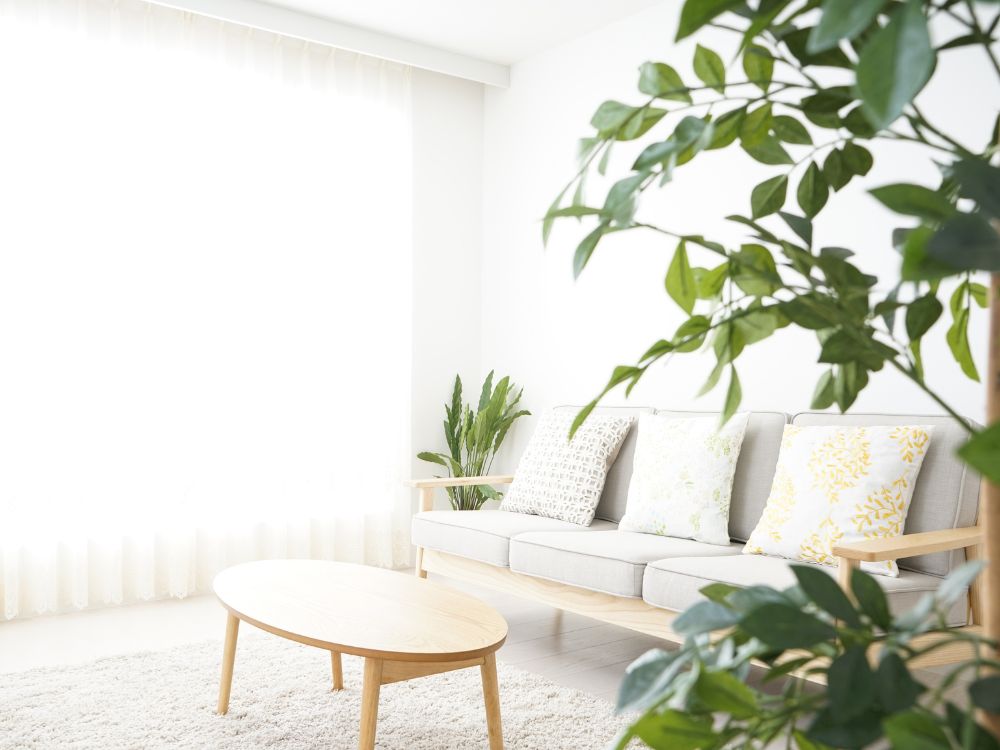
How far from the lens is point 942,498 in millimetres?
2854

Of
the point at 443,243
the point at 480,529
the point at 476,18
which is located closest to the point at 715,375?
the point at 480,529

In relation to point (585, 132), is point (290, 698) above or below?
below

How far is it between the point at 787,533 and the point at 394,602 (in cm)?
129

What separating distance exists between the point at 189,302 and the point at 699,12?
4.15 m

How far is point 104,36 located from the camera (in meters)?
4.07

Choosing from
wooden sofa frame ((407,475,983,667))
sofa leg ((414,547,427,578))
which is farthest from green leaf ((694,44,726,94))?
sofa leg ((414,547,427,578))

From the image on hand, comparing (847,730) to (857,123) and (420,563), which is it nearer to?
(857,123)

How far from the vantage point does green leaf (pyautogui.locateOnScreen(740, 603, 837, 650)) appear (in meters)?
0.45

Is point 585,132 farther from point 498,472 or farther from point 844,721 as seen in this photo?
point 844,721

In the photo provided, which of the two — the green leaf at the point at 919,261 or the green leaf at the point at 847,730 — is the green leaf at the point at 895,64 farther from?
the green leaf at the point at 847,730

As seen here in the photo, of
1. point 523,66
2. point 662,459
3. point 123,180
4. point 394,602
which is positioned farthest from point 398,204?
point 394,602

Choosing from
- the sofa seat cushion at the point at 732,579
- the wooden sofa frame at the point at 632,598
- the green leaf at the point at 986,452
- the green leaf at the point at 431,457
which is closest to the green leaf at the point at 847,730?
the green leaf at the point at 986,452

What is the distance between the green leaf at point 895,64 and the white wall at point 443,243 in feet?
15.5

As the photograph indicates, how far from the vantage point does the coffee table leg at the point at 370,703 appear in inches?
84.9
